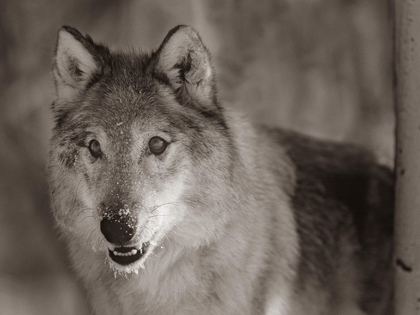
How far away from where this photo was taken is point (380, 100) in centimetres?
756

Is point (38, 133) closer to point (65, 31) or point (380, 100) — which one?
point (65, 31)

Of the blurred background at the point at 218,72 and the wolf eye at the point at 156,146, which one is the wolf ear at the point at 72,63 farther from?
the blurred background at the point at 218,72

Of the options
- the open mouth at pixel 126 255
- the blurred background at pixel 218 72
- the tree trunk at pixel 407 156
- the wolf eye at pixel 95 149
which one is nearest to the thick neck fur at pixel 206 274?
the open mouth at pixel 126 255

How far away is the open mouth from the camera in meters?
3.08

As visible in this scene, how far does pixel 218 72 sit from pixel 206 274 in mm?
3797

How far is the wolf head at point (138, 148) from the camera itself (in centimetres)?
311

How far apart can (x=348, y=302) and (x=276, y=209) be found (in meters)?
1.10

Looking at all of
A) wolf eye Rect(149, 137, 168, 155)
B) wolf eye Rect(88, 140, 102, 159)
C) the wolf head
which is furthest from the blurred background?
wolf eye Rect(149, 137, 168, 155)

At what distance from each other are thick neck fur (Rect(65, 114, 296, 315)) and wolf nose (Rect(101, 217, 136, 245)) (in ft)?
1.79

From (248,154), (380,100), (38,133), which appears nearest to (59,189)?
(248,154)

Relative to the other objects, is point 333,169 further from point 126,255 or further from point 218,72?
point 218,72

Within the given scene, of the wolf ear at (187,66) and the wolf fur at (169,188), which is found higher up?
the wolf ear at (187,66)

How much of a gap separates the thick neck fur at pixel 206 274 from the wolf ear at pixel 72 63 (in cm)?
101

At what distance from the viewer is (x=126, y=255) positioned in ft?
10.2
